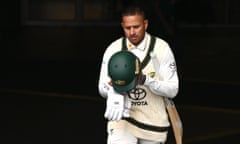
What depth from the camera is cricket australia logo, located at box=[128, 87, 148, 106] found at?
15.3 ft

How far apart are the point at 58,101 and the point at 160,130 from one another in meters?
5.73

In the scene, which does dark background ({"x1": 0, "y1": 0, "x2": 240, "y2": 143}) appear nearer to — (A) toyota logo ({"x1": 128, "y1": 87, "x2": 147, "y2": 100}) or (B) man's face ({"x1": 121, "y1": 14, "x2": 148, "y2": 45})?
(A) toyota logo ({"x1": 128, "y1": 87, "x2": 147, "y2": 100})

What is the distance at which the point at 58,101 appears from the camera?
10430mm

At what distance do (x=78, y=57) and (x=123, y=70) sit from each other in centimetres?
1221

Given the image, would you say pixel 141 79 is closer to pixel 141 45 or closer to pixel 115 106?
pixel 115 106

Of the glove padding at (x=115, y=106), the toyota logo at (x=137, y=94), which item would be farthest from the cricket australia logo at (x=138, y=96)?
the glove padding at (x=115, y=106)

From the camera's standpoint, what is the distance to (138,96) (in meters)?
4.70

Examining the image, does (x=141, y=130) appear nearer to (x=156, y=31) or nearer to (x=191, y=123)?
(x=191, y=123)

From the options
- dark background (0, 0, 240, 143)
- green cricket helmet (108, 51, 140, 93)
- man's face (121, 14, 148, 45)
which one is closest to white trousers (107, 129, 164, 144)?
green cricket helmet (108, 51, 140, 93)

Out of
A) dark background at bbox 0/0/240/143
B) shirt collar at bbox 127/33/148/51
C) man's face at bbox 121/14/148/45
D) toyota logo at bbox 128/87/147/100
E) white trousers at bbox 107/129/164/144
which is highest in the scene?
man's face at bbox 121/14/148/45

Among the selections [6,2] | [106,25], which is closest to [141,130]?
[6,2]

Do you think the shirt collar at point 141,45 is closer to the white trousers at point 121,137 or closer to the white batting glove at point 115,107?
the white batting glove at point 115,107

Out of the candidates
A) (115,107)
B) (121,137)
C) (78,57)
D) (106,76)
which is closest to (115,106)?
(115,107)

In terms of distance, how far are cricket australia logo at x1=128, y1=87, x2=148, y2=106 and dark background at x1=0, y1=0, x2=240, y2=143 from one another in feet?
10.5
